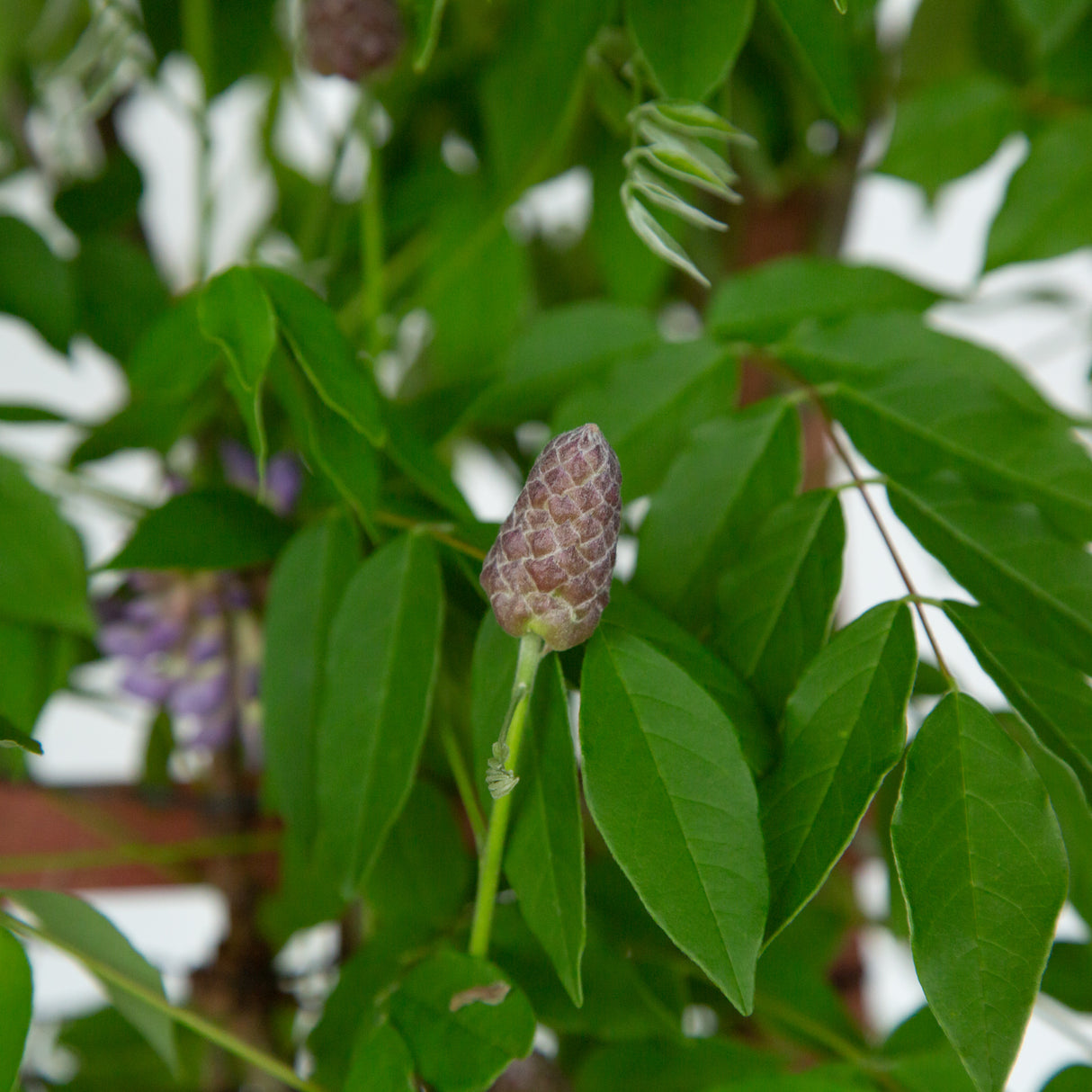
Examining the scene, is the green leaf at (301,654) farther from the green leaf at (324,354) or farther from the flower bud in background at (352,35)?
the flower bud in background at (352,35)

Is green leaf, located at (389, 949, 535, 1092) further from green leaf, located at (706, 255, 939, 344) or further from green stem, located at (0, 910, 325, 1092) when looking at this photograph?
green leaf, located at (706, 255, 939, 344)

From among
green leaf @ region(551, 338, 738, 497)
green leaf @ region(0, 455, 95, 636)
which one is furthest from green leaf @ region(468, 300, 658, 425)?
green leaf @ region(0, 455, 95, 636)

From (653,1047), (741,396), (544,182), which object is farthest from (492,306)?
(653,1047)

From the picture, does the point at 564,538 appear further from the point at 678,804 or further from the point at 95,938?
the point at 95,938

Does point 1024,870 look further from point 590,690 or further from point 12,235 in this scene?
point 12,235

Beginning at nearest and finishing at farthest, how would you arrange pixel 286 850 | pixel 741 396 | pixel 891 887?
pixel 891 887, pixel 286 850, pixel 741 396
